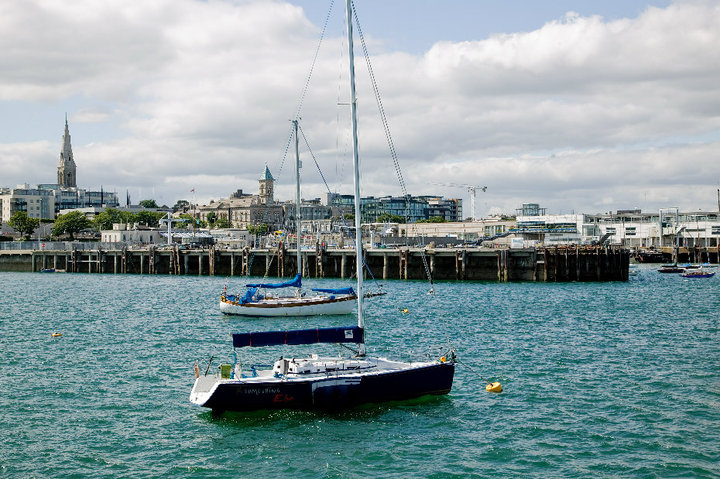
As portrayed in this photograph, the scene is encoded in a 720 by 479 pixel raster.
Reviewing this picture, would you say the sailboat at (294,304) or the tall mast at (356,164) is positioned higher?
the tall mast at (356,164)

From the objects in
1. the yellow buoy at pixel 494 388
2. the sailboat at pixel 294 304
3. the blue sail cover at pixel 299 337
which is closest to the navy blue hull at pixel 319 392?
the blue sail cover at pixel 299 337

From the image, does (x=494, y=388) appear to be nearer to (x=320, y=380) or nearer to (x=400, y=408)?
(x=400, y=408)

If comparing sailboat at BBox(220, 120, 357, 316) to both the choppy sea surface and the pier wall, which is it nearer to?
the choppy sea surface

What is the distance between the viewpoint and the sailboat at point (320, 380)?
2922 centimetres

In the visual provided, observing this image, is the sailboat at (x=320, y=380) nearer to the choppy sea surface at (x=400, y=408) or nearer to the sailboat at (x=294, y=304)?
the choppy sea surface at (x=400, y=408)

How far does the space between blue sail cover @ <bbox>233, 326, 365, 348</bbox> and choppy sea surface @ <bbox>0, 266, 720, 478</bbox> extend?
303 centimetres

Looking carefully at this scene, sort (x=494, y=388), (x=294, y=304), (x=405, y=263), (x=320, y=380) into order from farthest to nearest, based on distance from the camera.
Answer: (x=405, y=263) < (x=294, y=304) < (x=494, y=388) < (x=320, y=380)

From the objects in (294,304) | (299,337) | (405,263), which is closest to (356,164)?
(299,337)

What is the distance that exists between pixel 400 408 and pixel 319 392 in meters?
3.59

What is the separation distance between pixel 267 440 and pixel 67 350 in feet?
76.3

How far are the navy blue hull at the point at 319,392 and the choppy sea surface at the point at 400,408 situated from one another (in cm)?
47

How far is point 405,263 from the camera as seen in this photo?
107 m

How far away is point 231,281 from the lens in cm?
10894

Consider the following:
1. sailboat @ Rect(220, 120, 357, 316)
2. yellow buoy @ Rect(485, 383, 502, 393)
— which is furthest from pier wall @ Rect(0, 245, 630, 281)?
yellow buoy @ Rect(485, 383, 502, 393)
